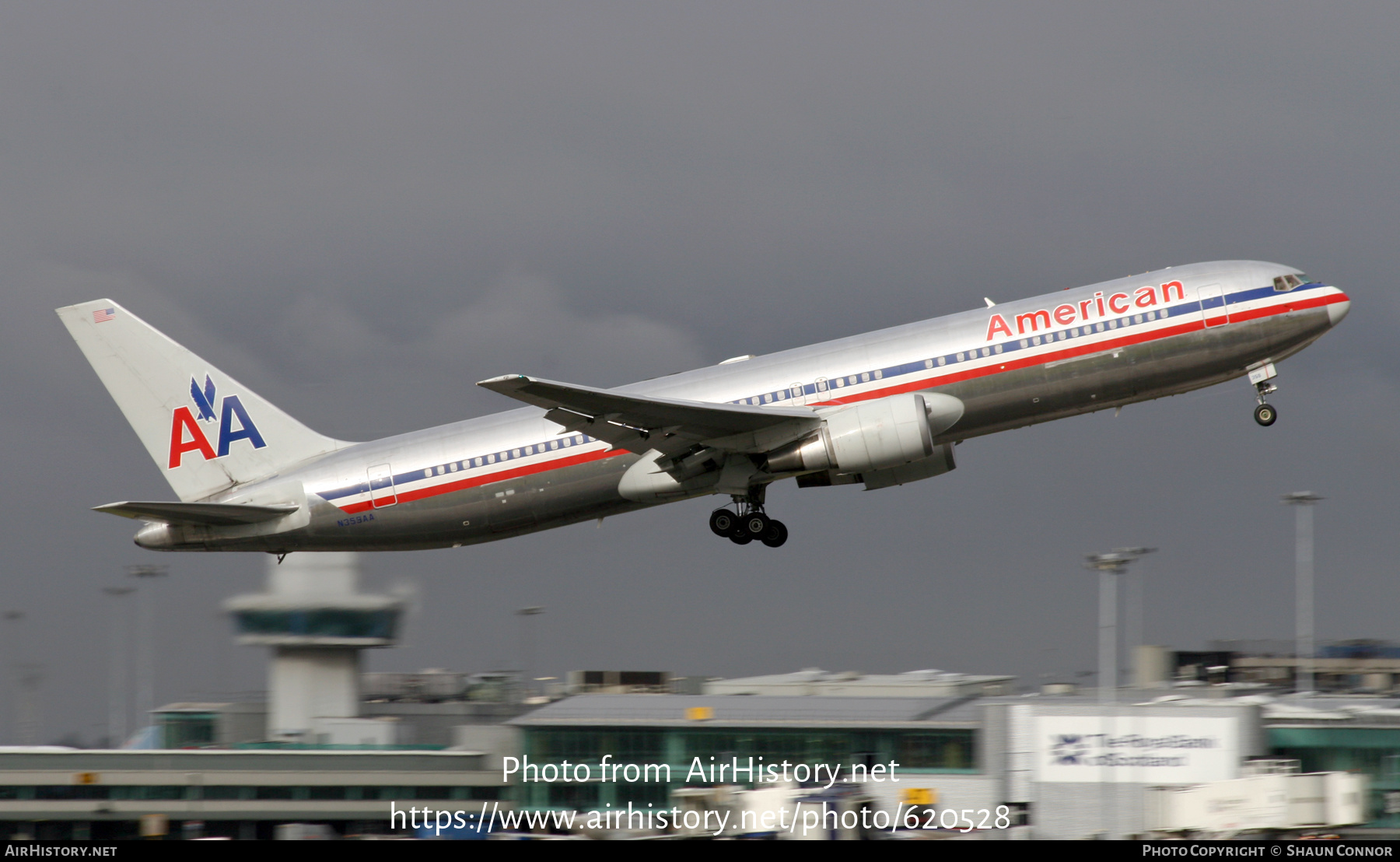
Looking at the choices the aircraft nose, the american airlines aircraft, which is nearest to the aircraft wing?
the american airlines aircraft

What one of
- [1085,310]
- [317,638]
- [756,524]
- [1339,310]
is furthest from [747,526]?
[317,638]

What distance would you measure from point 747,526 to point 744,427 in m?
3.90

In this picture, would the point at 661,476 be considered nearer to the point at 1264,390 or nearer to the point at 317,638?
the point at 1264,390

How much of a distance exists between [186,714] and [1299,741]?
49191mm

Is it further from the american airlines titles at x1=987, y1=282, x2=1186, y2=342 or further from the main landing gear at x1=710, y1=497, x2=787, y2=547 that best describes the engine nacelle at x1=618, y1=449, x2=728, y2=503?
the american airlines titles at x1=987, y1=282, x2=1186, y2=342

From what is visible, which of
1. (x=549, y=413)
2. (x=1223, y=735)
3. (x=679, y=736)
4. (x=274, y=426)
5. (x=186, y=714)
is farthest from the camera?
(x=186, y=714)

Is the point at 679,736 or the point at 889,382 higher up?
the point at 889,382

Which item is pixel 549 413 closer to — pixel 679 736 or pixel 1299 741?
pixel 679 736

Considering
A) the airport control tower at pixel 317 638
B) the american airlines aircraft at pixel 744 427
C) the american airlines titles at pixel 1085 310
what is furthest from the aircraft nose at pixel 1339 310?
the airport control tower at pixel 317 638

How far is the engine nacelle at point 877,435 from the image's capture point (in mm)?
30938

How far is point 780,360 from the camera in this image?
33562 mm

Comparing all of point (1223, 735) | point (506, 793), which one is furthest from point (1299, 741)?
point (506, 793)

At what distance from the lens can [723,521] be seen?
115 feet

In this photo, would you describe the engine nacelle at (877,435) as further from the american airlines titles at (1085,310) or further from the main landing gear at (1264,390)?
the main landing gear at (1264,390)
